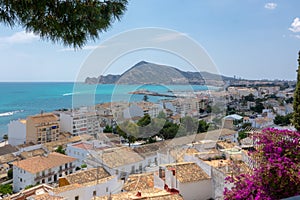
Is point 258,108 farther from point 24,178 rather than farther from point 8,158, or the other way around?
point 24,178

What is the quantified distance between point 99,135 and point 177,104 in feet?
6.16

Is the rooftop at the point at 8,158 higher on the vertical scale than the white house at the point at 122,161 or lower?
lower

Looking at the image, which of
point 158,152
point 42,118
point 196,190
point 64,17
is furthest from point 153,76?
point 42,118

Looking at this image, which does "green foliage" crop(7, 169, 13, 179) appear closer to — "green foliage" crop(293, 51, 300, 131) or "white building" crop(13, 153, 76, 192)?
"white building" crop(13, 153, 76, 192)

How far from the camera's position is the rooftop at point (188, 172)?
17.1 feet

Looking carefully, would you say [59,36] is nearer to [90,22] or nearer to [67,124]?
[90,22]

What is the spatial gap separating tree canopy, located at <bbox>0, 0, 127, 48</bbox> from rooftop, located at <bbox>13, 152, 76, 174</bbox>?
12.2 m

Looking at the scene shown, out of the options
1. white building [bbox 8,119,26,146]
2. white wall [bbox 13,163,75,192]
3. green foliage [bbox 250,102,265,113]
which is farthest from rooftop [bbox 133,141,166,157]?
green foliage [bbox 250,102,265,113]

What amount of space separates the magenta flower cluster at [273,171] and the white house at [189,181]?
189cm

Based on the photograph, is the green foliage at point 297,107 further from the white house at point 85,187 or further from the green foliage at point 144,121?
the white house at point 85,187

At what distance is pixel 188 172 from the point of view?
214 inches

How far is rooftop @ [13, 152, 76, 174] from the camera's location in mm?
12797

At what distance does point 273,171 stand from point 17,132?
23309mm

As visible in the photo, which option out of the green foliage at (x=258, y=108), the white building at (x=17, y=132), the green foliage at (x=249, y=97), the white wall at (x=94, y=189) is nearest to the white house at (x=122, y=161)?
the white wall at (x=94, y=189)
